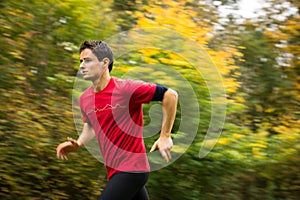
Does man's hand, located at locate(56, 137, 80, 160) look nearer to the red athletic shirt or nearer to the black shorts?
the red athletic shirt

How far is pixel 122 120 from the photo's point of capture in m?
3.40

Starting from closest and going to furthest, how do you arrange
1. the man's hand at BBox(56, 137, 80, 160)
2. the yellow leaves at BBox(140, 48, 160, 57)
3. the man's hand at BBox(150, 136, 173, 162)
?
the man's hand at BBox(150, 136, 173, 162)
the man's hand at BBox(56, 137, 80, 160)
the yellow leaves at BBox(140, 48, 160, 57)

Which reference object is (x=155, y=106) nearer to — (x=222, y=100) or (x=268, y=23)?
(x=222, y=100)

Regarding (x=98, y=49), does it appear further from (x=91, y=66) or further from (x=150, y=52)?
(x=150, y=52)

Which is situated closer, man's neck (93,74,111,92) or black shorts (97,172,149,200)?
black shorts (97,172,149,200)

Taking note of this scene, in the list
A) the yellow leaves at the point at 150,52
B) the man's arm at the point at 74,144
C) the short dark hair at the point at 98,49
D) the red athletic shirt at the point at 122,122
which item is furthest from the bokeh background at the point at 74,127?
the red athletic shirt at the point at 122,122

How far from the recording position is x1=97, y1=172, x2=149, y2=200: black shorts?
329 centimetres

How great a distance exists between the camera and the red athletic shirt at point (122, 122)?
3.34 m

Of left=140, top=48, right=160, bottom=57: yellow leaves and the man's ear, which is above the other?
the man's ear

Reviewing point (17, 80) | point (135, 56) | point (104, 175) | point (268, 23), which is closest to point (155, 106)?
point (135, 56)

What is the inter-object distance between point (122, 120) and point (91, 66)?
47cm

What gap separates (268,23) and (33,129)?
4738mm

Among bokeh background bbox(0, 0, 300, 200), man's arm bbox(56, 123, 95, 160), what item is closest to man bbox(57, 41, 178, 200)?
man's arm bbox(56, 123, 95, 160)

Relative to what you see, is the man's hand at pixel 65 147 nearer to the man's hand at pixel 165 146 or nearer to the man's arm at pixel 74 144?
the man's arm at pixel 74 144
